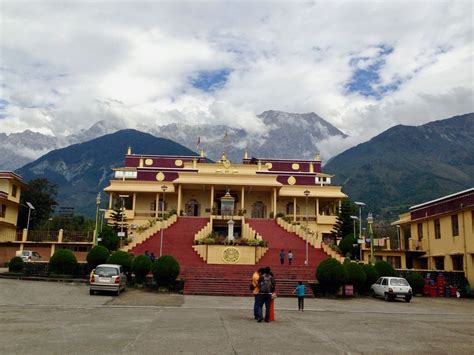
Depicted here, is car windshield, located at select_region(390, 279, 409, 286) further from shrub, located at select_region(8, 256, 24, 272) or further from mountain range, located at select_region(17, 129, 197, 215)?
mountain range, located at select_region(17, 129, 197, 215)

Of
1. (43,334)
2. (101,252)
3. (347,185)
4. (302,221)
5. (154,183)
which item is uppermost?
(347,185)

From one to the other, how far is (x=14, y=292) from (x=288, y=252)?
1695 centimetres

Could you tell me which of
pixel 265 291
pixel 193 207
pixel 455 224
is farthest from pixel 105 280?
pixel 193 207

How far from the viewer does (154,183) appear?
49438mm

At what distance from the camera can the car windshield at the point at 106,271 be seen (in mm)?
21828

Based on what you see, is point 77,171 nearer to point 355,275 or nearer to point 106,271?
point 106,271

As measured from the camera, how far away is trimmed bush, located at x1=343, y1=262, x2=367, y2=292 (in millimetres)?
24938

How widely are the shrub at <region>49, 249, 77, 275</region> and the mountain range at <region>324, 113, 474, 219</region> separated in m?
85.5

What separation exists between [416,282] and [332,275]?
7302 mm

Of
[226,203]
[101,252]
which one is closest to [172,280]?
[101,252]

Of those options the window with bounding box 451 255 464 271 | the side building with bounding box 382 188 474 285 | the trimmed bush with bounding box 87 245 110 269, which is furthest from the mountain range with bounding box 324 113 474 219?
the trimmed bush with bounding box 87 245 110 269

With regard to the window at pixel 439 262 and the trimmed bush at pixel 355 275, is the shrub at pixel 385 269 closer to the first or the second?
the trimmed bush at pixel 355 275

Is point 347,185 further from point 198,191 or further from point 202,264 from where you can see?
point 202,264

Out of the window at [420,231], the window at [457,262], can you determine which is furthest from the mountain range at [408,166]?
the window at [457,262]
